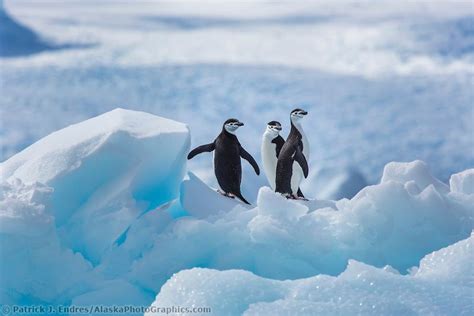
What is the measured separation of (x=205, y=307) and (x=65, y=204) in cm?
182

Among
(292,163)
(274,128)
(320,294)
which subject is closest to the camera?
(320,294)

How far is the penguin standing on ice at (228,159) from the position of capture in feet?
21.7

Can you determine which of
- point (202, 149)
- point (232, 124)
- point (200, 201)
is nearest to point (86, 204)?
point (200, 201)

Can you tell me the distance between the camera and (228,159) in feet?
21.7

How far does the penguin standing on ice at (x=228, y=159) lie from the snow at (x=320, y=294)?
7.58 ft

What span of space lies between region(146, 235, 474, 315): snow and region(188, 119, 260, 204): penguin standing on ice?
2.31 meters

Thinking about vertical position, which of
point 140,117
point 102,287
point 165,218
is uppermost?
point 140,117

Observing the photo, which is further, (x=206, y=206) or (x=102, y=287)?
(x=206, y=206)

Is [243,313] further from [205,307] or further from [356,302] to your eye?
[356,302]

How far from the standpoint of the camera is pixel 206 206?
5895 millimetres

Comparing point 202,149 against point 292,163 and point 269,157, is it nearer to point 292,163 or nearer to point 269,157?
point 269,157

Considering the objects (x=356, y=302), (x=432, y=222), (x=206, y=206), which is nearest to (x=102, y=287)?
(x=206, y=206)

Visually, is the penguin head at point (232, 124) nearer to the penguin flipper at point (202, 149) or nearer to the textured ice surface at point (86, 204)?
the penguin flipper at point (202, 149)

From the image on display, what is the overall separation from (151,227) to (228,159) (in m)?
1.30
